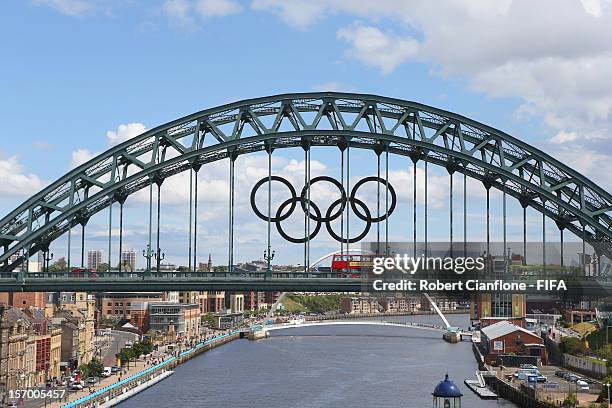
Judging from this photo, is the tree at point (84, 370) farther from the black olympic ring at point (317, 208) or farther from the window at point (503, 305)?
the window at point (503, 305)

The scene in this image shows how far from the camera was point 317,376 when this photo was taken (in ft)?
328

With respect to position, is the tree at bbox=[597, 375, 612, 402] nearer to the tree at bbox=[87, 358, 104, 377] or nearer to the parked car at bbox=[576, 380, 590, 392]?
the parked car at bbox=[576, 380, 590, 392]

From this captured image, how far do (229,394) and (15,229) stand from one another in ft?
86.2

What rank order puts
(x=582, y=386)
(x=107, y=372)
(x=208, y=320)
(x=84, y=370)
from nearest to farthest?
(x=582, y=386) → (x=84, y=370) → (x=107, y=372) → (x=208, y=320)

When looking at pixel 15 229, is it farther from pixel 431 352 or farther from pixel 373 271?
pixel 431 352

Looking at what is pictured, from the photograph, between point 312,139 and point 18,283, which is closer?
point 18,283

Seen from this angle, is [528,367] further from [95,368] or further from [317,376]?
[95,368]

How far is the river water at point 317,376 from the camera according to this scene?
81.2 meters

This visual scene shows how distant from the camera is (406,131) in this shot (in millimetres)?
68812

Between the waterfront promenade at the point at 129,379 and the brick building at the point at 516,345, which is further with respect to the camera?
the brick building at the point at 516,345

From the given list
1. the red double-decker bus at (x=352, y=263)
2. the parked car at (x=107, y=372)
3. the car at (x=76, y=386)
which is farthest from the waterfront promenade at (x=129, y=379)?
the red double-decker bus at (x=352, y=263)

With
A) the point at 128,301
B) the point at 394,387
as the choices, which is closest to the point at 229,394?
the point at 394,387

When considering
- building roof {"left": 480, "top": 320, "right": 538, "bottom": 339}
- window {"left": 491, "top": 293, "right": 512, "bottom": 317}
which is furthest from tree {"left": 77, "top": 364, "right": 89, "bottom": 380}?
window {"left": 491, "top": 293, "right": 512, "bottom": 317}

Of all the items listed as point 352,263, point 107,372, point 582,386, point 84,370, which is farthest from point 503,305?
point 352,263
